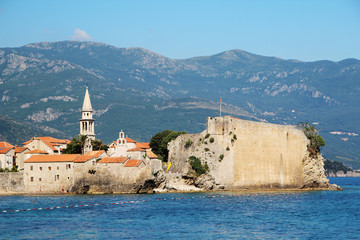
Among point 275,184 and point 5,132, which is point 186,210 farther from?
point 5,132

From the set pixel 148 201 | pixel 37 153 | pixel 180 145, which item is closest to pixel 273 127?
pixel 180 145

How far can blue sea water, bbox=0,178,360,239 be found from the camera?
158ft

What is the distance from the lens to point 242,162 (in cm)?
8906

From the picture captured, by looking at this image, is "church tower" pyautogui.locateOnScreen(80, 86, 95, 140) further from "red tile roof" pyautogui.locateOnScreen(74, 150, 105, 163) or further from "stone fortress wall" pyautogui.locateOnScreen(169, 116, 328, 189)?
"red tile roof" pyautogui.locateOnScreen(74, 150, 105, 163)

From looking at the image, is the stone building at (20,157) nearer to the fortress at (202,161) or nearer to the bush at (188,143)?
the fortress at (202,161)

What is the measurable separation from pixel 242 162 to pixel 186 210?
2647 cm

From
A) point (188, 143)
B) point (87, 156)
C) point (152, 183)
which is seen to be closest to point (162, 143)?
point (188, 143)

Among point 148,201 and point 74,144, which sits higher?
point 74,144

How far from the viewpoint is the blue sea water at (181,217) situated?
158 ft

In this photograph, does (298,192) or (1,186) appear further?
(298,192)

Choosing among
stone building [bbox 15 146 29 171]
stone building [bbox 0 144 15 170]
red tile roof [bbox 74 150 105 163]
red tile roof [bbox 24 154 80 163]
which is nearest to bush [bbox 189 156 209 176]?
red tile roof [bbox 74 150 105 163]

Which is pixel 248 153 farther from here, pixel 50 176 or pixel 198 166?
pixel 50 176

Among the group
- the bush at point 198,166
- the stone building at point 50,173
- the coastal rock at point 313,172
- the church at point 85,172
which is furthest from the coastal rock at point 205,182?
the coastal rock at point 313,172

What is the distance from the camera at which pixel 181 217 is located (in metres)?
58.4
